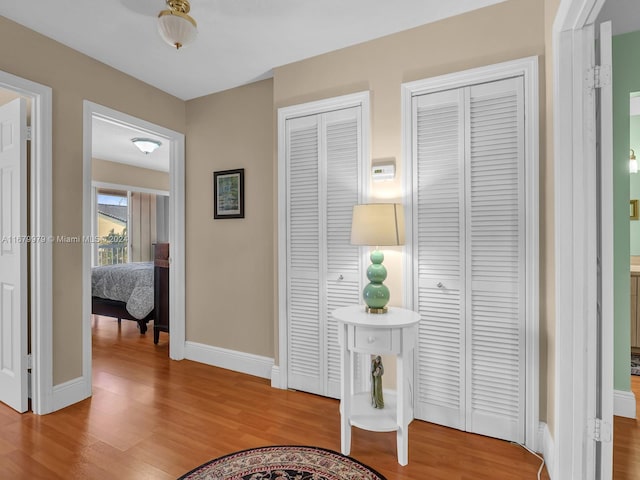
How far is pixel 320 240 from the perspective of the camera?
9.02ft

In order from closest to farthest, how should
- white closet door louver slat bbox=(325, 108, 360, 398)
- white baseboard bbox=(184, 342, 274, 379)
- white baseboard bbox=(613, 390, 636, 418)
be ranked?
1. white baseboard bbox=(613, 390, 636, 418)
2. white closet door louver slat bbox=(325, 108, 360, 398)
3. white baseboard bbox=(184, 342, 274, 379)

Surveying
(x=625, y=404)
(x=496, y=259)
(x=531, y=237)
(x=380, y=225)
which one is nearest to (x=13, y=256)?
(x=380, y=225)

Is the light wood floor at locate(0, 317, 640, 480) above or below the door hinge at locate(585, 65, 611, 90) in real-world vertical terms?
below

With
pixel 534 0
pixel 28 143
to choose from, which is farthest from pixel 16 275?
pixel 534 0

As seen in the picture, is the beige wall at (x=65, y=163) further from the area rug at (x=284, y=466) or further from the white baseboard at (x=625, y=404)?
the white baseboard at (x=625, y=404)

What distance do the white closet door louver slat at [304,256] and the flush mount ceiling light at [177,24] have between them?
3.46 feet

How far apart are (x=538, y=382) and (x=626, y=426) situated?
0.84m

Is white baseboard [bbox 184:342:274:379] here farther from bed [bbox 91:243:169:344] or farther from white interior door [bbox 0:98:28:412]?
white interior door [bbox 0:98:28:412]

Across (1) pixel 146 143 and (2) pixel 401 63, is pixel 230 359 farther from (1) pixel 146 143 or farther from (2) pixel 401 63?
(1) pixel 146 143

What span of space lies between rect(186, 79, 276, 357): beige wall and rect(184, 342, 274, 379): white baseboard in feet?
0.20

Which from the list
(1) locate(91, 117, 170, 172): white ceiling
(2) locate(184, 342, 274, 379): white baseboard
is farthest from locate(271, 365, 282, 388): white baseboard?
(1) locate(91, 117, 170, 172): white ceiling

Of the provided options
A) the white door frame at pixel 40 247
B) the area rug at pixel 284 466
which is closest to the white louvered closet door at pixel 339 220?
the area rug at pixel 284 466

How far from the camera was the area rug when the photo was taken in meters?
1.82

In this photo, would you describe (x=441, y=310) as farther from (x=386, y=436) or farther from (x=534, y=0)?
(x=534, y=0)
